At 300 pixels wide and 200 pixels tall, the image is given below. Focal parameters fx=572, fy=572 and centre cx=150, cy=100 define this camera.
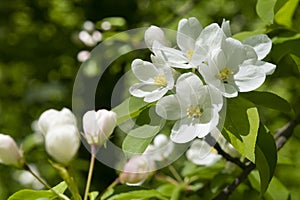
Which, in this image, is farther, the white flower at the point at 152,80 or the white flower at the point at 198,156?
the white flower at the point at 198,156

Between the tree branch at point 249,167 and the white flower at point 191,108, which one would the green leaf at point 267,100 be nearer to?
the white flower at point 191,108

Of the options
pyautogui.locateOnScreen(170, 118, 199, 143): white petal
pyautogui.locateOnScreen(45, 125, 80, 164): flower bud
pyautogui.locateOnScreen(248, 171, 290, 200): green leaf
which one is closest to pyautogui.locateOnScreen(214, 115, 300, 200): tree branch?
pyautogui.locateOnScreen(248, 171, 290, 200): green leaf

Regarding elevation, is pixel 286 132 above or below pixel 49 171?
above

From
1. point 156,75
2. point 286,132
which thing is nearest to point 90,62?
point 286,132

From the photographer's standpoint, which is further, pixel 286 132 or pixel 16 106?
pixel 16 106

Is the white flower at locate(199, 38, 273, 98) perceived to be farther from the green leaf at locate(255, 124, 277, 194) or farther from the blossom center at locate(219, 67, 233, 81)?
the green leaf at locate(255, 124, 277, 194)

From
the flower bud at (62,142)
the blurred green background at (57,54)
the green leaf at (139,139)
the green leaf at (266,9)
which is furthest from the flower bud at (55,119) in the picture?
the blurred green background at (57,54)

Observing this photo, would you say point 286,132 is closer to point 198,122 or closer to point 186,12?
point 198,122
